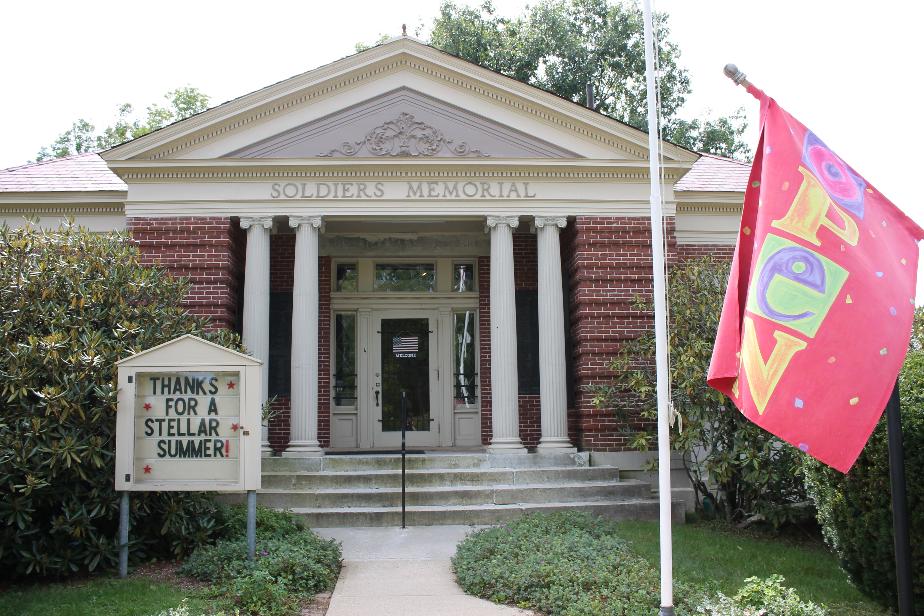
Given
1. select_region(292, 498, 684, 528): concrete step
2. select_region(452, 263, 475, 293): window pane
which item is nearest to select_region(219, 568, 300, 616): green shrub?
select_region(292, 498, 684, 528): concrete step

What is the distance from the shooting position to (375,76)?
40.9 feet

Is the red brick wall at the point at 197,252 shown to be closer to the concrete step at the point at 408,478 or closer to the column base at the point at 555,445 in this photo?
the concrete step at the point at 408,478

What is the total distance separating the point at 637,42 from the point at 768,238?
88.9ft

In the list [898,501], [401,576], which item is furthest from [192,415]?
[898,501]

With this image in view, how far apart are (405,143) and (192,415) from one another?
6.30 m

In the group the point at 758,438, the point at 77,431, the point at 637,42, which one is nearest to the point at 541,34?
the point at 637,42

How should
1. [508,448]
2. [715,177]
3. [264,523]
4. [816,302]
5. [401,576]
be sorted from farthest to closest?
[715,177]
[508,448]
[264,523]
[401,576]
[816,302]

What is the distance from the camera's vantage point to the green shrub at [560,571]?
5.98 meters

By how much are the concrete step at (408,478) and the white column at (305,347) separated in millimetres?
709

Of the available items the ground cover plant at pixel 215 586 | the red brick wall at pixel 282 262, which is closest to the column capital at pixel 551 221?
the red brick wall at pixel 282 262

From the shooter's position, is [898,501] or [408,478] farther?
[408,478]

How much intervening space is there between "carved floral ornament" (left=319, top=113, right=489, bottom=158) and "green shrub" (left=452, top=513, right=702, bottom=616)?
6.05m

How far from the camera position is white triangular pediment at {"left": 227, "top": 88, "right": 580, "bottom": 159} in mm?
12320

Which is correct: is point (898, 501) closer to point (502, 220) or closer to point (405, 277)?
point (502, 220)
